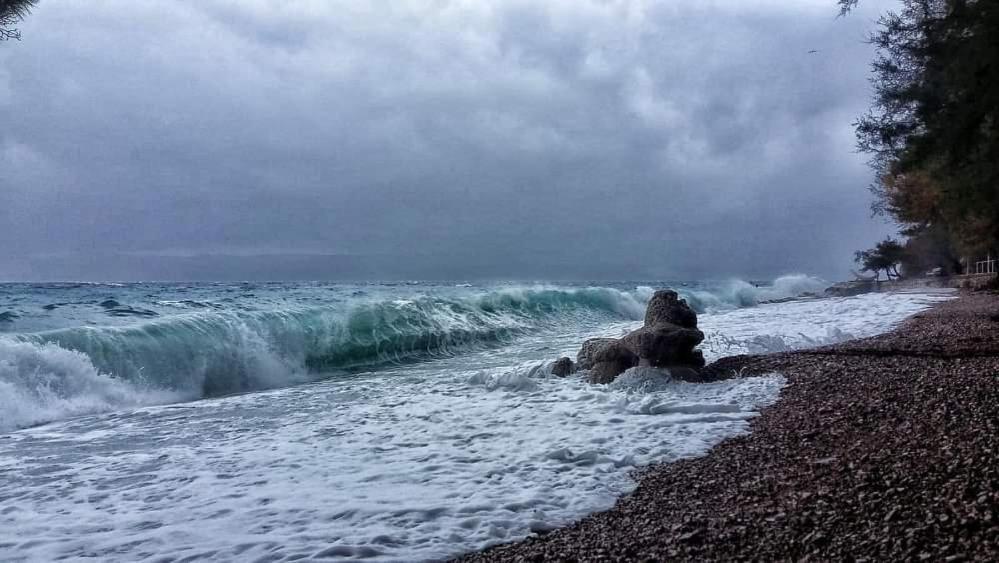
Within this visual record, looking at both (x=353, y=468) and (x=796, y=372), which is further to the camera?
(x=796, y=372)

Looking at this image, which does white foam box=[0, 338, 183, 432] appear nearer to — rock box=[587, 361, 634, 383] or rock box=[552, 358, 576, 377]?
rock box=[552, 358, 576, 377]

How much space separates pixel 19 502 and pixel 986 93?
1265 cm

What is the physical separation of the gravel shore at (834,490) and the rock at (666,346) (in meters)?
2.73

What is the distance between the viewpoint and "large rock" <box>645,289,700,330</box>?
11336 millimetres

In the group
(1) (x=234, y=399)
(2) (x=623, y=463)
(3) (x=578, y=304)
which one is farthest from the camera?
(3) (x=578, y=304)

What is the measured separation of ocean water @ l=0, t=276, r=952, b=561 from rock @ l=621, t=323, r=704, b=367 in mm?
652

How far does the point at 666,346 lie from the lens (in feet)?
32.8

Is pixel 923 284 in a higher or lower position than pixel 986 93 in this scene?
lower

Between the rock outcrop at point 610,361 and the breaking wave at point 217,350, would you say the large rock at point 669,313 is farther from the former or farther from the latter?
the breaking wave at point 217,350

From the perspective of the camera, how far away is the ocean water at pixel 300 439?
4.69m

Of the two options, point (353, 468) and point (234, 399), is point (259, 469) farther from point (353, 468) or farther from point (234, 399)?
point (234, 399)

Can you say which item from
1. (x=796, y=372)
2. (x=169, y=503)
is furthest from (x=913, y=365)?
(x=169, y=503)

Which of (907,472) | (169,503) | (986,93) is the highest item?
(986,93)

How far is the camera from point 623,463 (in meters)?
5.80
